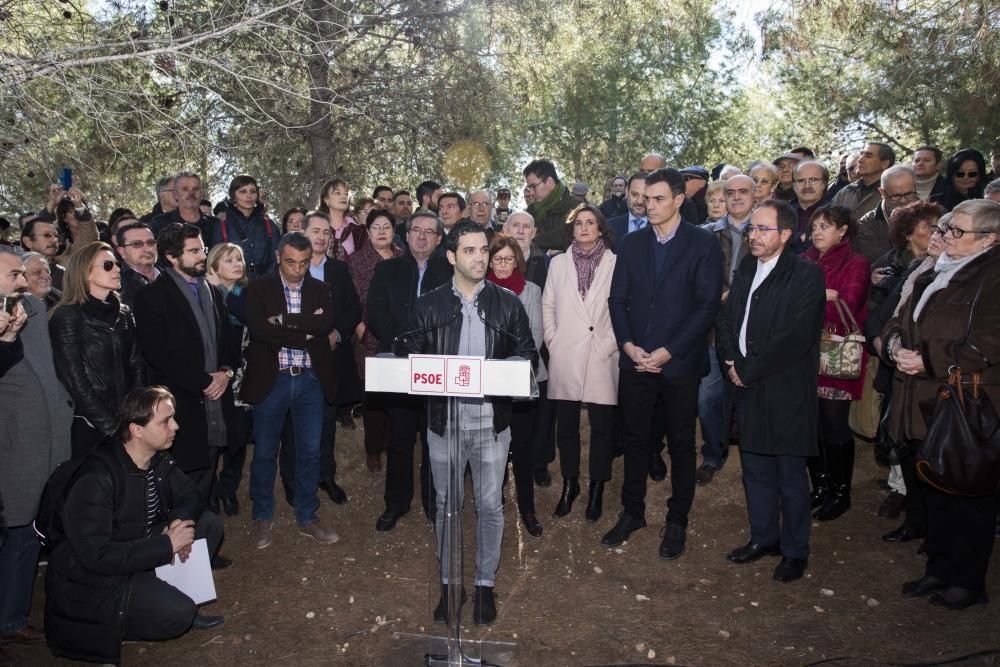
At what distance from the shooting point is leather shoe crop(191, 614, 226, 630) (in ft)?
14.2

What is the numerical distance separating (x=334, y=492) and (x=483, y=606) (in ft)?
7.10

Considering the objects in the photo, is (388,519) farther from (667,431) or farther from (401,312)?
(667,431)

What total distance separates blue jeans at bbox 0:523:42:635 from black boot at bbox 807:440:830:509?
4887 millimetres

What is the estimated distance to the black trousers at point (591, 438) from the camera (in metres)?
5.46

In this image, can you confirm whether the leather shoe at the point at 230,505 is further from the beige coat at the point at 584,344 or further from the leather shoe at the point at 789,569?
the leather shoe at the point at 789,569

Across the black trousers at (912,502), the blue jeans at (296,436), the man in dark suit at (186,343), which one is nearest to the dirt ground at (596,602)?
the black trousers at (912,502)


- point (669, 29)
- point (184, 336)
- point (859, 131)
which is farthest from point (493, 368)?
point (859, 131)

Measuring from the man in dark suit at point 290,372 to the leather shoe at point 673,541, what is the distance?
227 centimetres

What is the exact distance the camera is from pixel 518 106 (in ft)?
35.4

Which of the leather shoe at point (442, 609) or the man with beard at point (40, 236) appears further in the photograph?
the man with beard at point (40, 236)

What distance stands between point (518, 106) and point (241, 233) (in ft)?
17.3

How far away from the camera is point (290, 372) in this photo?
5285 mm

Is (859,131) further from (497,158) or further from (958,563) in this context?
(958,563)

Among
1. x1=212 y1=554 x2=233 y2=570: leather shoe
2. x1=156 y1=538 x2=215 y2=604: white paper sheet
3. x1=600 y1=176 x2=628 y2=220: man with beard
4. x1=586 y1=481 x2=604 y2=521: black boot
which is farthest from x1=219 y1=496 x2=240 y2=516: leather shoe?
x1=600 y1=176 x2=628 y2=220: man with beard
